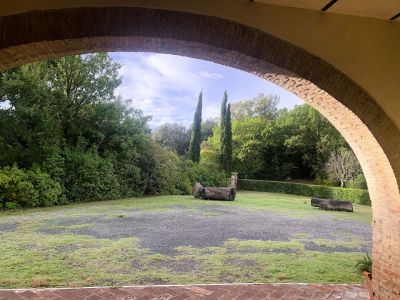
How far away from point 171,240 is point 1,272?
3376mm

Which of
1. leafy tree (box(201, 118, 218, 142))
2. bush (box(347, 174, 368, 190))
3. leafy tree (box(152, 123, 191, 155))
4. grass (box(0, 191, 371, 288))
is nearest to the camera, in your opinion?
grass (box(0, 191, 371, 288))

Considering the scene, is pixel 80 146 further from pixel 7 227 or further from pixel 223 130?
pixel 223 130

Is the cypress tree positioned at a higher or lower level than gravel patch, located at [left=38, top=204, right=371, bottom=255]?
higher

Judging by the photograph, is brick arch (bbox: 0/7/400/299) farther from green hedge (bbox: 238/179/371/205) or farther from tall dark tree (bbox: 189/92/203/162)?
tall dark tree (bbox: 189/92/203/162)

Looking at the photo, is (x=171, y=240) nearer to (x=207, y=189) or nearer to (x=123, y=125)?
(x=207, y=189)

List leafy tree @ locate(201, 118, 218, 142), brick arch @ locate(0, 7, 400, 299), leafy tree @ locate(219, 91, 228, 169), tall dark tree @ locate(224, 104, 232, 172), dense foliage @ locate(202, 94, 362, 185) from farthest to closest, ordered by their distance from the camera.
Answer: leafy tree @ locate(201, 118, 218, 142) → dense foliage @ locate(202, 94, 362, 185) → leafy tree @ locate(219, 91, 228, 169) → tall dark tree @ locate(224, 104, 232, 172) → brick arch @ locate(0, 7, 400, 299)

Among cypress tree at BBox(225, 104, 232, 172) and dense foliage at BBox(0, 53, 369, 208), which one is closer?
dense foliage at BBox(0, 53, 369, 208)

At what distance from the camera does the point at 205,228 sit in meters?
8.80

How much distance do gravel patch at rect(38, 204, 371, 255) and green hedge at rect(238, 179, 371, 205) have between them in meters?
8.25

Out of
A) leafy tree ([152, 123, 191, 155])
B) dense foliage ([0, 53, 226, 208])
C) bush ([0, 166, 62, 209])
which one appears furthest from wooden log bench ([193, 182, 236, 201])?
leafy tree ([152, 123, 191, 155])

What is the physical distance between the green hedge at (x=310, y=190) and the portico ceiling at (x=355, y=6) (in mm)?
16958

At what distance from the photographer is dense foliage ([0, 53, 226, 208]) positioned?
12414mm

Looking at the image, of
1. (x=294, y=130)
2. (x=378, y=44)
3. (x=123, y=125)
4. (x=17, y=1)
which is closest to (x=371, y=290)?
(x=378, y=44)

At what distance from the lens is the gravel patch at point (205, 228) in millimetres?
7332
